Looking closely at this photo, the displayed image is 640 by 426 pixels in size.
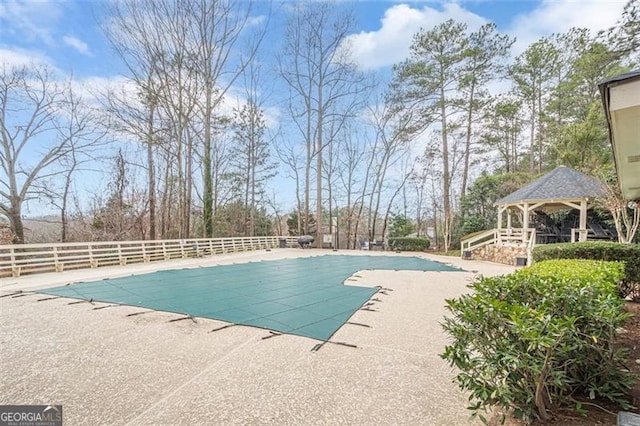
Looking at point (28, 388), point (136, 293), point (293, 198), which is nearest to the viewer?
point (28, 388)

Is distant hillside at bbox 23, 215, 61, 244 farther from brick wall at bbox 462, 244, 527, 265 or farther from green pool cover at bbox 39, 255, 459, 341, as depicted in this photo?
brick wall at bbox 462, 244, 527, 265

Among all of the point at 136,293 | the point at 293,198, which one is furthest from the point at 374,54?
the point at 136,293

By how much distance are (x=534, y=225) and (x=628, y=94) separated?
15.9 m

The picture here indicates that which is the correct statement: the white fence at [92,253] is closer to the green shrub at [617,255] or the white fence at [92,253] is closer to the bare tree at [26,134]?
the bare tree at [26,134]

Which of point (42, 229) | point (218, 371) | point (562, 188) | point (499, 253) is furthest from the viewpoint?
point (42, 229)

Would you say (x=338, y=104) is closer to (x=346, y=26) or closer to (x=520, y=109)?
(x=346, y=26)

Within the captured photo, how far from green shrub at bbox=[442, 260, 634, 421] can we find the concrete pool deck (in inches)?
17.4

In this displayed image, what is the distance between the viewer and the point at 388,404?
1.97m

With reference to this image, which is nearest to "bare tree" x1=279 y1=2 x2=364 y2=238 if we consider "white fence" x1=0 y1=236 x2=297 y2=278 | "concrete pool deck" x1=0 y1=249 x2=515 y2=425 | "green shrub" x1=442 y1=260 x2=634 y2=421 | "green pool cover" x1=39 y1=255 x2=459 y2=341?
"white fence" x1=0 y1=236 x2=297 y2=278

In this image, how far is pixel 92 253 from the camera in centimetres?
827

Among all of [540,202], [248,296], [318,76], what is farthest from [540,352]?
[318,76]

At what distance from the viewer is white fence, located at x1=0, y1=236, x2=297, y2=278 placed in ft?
22.0

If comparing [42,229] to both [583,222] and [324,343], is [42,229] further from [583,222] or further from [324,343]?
[583,222]

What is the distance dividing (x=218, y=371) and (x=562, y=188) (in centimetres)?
1270
